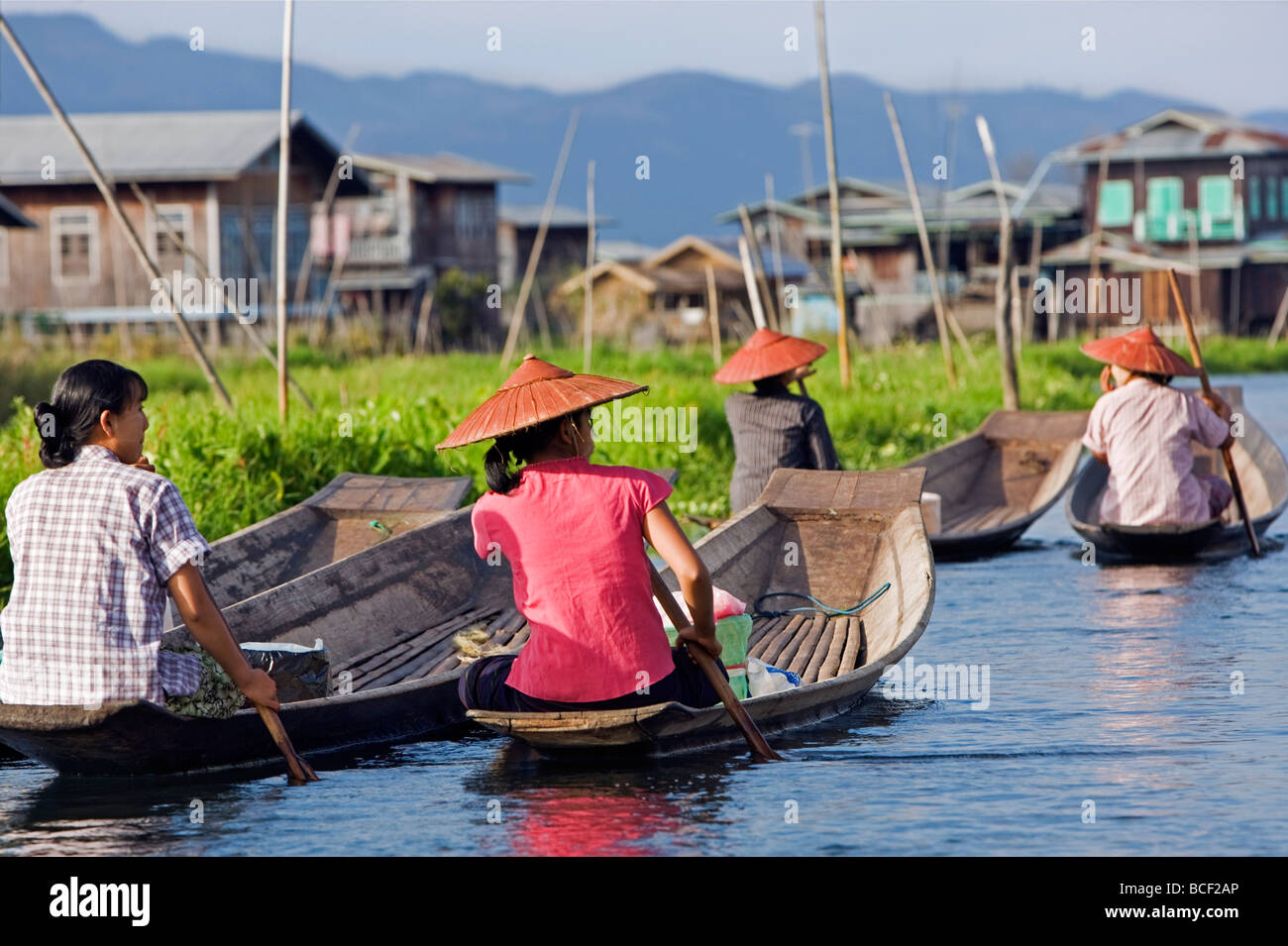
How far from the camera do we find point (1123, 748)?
5.52 m

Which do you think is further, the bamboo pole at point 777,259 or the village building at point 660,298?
the village building at point 660,298

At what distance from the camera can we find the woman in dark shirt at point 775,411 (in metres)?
7.98

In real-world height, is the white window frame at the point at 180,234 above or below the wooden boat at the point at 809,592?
above

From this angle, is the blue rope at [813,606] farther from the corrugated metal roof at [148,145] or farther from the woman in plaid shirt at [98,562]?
the corrugated metal roof at [148,145]

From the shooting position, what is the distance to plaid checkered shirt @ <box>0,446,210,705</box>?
4.49 metres

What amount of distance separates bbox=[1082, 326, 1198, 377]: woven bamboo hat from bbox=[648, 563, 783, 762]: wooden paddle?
4149 millimetres

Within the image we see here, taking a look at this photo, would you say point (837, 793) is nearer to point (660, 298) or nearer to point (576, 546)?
point (576, 546)

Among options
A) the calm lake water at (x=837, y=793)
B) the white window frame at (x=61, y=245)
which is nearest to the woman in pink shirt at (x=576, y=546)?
the calm lake water at (x=837, y=793)

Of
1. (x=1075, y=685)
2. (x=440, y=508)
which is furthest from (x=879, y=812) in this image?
(x=440, y=508)

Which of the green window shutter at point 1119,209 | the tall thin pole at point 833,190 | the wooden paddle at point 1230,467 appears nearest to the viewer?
the wooden paddle at point 1230,467

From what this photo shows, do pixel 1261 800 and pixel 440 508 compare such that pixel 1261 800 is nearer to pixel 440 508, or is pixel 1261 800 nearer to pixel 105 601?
pixel 105 601

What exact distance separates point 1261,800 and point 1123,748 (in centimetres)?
68

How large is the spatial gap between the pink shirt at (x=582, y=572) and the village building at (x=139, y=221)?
72.4ft

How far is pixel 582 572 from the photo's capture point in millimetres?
4727
